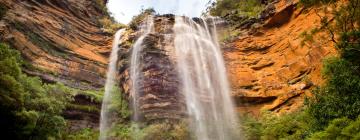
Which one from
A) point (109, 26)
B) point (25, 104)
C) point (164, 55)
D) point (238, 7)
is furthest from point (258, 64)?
point (25, 104)

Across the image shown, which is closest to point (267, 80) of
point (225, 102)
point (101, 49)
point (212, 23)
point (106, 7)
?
point (225, 102)

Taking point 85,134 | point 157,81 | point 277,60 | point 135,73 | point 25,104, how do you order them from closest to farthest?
point 25,104
point 85,134
point 157,81
point 135,73
point 277,60

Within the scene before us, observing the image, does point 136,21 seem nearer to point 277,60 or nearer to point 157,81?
point 157,81

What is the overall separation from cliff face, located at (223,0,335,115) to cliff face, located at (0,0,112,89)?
8065 millimetres

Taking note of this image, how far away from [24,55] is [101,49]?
613 cm

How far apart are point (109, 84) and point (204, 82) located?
5.64 meters

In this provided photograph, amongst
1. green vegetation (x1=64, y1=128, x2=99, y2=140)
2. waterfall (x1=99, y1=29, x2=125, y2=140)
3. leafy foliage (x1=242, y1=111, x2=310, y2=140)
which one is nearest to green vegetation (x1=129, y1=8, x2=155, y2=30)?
waterfall (x1=99, y1=29, x2=125, y2=140)

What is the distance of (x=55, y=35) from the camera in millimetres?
22047

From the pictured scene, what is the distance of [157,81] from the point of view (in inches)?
754

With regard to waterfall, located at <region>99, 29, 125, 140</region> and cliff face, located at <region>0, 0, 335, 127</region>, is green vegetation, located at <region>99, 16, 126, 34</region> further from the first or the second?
cliff face, located at <region>0, 0, 335, 127</region>

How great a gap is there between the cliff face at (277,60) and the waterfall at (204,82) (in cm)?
75

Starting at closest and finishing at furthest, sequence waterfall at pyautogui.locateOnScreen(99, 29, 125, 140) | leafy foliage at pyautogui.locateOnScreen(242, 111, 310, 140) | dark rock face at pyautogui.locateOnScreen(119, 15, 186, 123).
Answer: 1. leafy foliage at pyautogui.locateOnScreen(242, 111, 310, 140)
2. dark rock face at pyautogui.locateOnScreen(119, 15, 186, 123)
3. waterfall at pyautogui.locateOnScreen(99, 29, 125, 140)

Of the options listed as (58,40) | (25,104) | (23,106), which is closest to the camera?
(23,106)

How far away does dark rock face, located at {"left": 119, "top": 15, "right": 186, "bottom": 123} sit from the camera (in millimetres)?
18000
